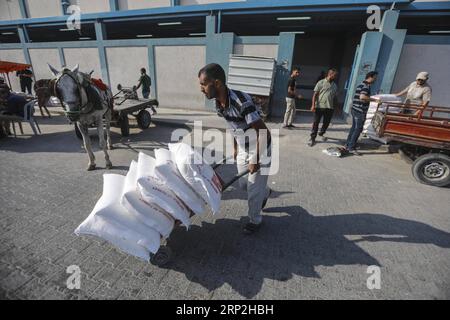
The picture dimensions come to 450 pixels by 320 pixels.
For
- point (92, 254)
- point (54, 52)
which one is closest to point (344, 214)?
point (92, 254)

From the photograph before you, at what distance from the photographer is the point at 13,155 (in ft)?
18.1

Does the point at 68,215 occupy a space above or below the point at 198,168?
below

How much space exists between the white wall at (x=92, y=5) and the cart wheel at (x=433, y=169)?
15832 millimetres

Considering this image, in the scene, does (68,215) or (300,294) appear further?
(68,215)

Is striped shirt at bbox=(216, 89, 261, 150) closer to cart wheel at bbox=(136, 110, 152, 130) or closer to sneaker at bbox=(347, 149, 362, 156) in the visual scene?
sneaker at bbox=(347, 149, 362, 156)

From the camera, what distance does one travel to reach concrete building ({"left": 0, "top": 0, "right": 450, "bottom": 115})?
314 inches

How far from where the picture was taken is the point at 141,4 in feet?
39.5

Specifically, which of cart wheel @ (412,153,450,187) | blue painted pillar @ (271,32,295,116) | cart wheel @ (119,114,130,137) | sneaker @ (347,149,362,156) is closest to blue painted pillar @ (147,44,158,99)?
cart wheel @ (119,114,130,137)

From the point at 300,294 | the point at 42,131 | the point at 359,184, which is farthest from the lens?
the point at 42,131

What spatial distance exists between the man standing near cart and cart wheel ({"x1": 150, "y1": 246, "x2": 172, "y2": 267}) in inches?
41.1

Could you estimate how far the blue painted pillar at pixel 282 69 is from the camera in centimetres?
873
